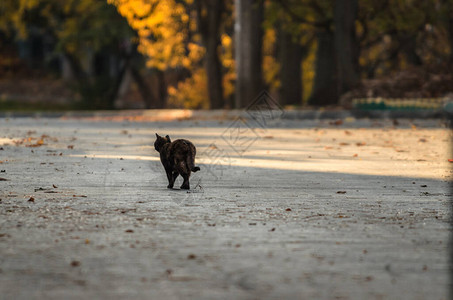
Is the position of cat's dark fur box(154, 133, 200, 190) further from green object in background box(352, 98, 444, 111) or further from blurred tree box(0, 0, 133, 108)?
blurred tree box(0, 0, 133, 108)

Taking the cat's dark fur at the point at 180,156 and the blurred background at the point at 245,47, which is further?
the blurred background at the point at 245,47

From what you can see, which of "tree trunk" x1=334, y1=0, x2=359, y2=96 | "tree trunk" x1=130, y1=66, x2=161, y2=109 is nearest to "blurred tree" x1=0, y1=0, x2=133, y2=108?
"tree trunk" x1=130, y1=66, x2=161, y2=109

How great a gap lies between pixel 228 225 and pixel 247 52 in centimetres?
2399

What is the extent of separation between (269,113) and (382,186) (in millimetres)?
18419

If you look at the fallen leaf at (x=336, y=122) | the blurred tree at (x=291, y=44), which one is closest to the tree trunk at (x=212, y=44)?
the blurred tree at (x=291, y=44)

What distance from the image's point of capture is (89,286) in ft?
20.3

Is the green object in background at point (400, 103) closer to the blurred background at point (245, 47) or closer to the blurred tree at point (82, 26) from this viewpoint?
the blurred background at point (245, 47)

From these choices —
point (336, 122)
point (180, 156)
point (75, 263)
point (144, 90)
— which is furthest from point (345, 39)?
point (75, 263)

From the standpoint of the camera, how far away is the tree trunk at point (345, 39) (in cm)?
3216

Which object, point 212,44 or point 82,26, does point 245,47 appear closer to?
point 212,44

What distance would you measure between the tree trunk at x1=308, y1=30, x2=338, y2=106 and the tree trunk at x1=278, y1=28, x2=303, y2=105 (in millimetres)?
1367

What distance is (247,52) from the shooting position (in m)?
32.2

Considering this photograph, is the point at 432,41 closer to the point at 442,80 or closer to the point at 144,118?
the point at 442,80

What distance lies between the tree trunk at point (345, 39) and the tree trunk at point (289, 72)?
600cm
